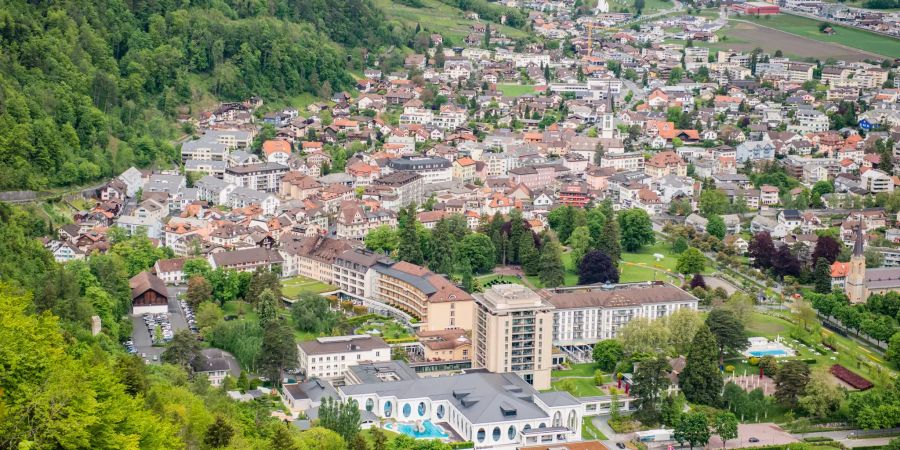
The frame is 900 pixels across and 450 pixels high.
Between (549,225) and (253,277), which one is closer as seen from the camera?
(253,277)

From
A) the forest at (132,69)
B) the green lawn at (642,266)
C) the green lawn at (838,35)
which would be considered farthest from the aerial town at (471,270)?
Result: the green lawn at (838,35)

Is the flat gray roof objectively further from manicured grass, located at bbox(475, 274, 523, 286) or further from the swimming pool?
manicured grass, located at bbox(475, 274, 523, 286)

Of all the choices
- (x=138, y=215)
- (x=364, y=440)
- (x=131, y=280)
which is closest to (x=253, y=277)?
(x=131, y=280)

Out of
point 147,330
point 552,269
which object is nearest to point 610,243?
point 552,269

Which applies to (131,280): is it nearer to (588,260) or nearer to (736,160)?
(588,260)

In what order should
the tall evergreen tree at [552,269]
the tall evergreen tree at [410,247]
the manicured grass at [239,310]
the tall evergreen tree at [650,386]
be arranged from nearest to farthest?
the tall evergreen tree at [650,386], the manicured grass at [239,310], the tall evergreen tree at [552,269], the tall evergreen tree at [410,247]

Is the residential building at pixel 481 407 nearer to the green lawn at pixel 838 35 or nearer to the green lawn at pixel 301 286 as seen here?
the green lawn at pixel 301 286
